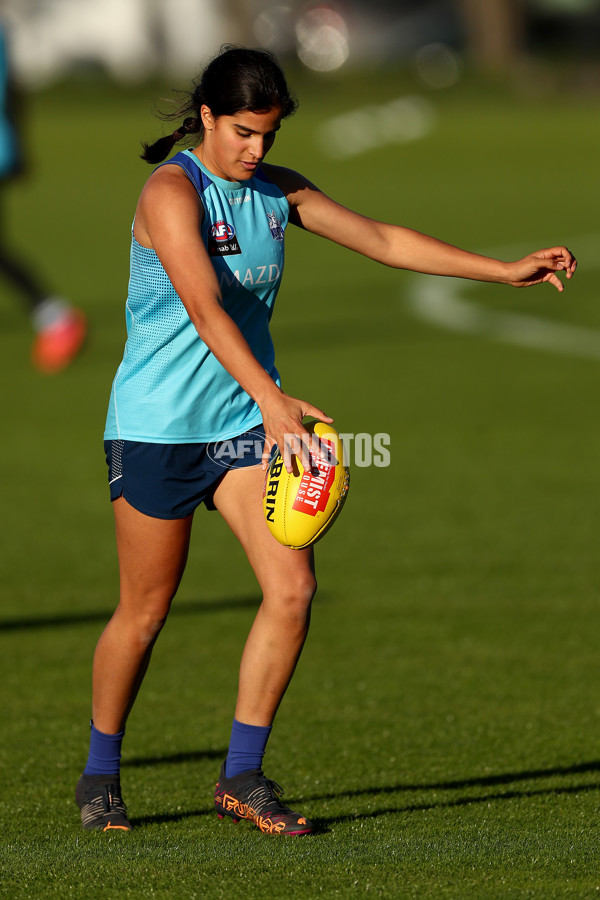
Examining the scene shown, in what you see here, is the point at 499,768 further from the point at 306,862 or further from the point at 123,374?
the point at 123,374

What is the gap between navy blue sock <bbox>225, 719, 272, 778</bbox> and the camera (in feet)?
16.1

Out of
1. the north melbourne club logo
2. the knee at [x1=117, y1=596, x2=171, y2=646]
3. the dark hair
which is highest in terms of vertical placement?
the dark hair

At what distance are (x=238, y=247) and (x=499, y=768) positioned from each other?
220cm

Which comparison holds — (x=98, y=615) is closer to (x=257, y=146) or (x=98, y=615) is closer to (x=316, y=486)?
(x=316, y=486)

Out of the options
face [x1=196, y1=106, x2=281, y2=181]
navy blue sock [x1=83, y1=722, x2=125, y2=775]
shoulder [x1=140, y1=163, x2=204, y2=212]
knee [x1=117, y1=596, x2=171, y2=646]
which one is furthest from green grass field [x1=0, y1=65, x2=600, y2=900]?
face [x1=196, y1=106, x2=281, y2=181]

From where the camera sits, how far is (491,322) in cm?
1834

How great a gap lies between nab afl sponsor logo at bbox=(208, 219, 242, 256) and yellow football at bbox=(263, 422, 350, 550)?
1.93 feet

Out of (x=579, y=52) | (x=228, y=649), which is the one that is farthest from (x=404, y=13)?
(x=228, y=649)

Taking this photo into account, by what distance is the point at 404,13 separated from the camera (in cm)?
7450

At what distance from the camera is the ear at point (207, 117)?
4547 millimetres

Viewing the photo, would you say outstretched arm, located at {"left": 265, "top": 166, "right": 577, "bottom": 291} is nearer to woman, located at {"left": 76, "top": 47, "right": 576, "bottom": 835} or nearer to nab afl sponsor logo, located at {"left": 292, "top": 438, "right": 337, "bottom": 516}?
woman, located at {"left": 76, "top": 47, "right": 576, "bottom": 835}

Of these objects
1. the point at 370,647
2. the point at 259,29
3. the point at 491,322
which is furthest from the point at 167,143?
the point at 259,29

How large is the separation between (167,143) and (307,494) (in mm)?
1210

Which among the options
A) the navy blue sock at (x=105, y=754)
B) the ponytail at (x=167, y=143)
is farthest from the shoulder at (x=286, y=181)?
the navy blue sock at (x=105, y=754)
